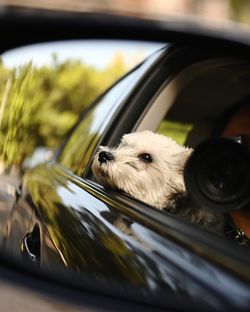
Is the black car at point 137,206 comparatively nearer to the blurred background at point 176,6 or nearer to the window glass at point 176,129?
the window glass at point 176,129

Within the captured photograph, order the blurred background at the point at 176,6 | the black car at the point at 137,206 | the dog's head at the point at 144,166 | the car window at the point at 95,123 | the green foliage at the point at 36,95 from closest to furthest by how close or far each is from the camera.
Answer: the black car at the point at 137,206 < the dog's head at the point at 144,166 < the green foliage at the point at 36,95 < the car window at the point at 95,123 < the blurred background at the point at 176,6

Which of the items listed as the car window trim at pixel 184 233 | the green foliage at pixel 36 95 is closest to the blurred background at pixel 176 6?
the green foliage at pixel 36 95

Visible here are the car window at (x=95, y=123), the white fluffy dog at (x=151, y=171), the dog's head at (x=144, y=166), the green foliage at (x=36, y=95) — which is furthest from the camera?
the car window at (x=95, y=123)

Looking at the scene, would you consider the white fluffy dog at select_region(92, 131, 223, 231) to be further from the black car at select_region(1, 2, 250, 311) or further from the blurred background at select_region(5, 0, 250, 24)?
the blurred background at select_region(5, 0, 250, 24)

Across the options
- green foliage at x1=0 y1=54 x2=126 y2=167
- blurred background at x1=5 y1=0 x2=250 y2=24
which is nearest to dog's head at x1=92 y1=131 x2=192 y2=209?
green foliage at x1=0 y1=54 x2=126 y2=167

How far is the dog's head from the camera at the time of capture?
7.09ft

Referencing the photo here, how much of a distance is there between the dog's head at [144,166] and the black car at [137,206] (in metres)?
0.04

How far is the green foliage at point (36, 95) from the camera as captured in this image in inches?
93.2

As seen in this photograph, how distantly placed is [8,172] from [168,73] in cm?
63

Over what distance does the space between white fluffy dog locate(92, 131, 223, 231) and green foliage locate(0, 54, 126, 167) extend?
0.25 meters

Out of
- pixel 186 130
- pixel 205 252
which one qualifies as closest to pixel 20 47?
pixel 186 130

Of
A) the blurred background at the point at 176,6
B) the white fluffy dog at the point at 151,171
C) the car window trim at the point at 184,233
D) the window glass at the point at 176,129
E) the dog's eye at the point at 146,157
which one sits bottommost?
the car window trim at the point at 184,233

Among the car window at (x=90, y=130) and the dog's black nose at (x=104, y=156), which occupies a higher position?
the car window at (x=90, y=130)

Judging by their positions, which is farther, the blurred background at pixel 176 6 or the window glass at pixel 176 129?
the blurred background at pixel 176 6
